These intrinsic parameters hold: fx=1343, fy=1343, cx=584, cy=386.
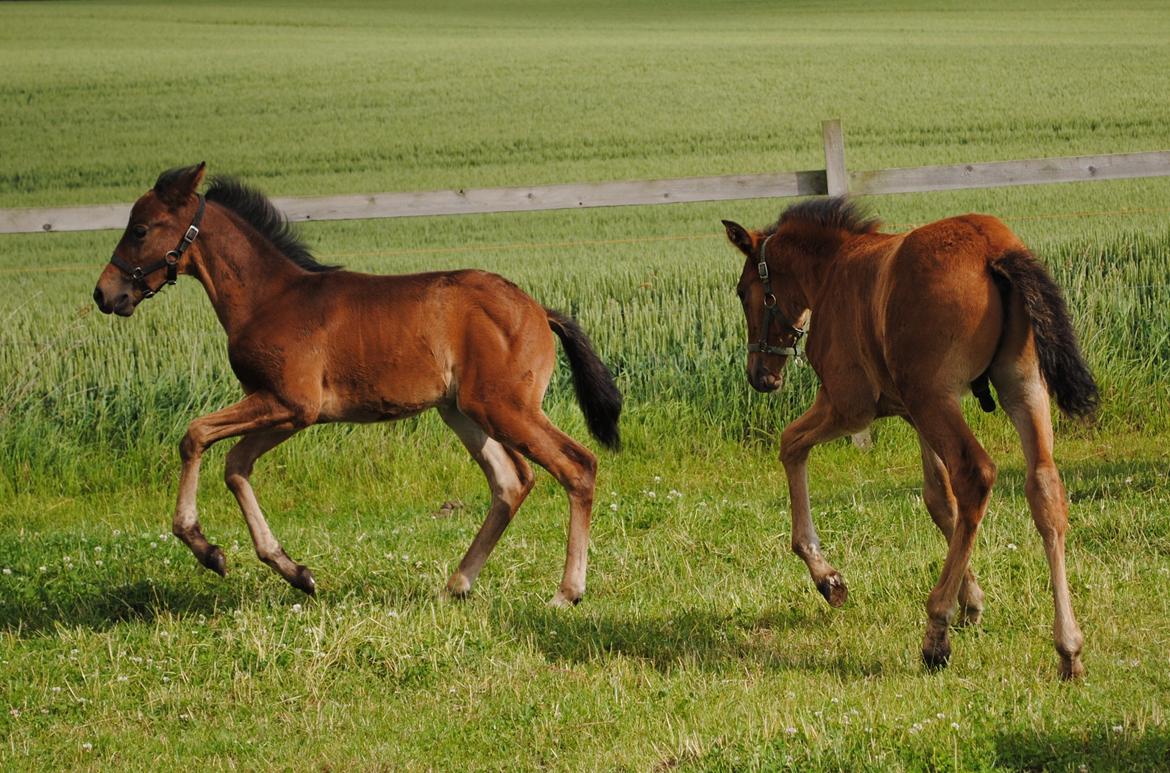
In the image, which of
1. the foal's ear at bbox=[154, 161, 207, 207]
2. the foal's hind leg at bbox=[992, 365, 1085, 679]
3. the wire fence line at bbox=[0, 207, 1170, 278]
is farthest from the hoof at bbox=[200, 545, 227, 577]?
the wire fence line at bbox=[0, 207, 1170, 278]

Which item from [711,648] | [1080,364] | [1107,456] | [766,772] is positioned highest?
[1080,364]

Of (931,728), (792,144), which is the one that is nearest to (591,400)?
(931,728)

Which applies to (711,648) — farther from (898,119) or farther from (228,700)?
(898,119)

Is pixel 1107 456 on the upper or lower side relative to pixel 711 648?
lower

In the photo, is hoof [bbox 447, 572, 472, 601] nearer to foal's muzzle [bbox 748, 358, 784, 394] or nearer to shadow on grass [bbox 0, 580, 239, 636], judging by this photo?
shadow on grass [bbox 0, 580, 239, 636]

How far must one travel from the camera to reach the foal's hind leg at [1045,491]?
510cm

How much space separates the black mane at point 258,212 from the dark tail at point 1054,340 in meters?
3.83

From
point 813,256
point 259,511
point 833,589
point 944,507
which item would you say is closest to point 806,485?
point 833,589

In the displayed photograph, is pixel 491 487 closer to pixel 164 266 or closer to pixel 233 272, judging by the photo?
pixel 233 272

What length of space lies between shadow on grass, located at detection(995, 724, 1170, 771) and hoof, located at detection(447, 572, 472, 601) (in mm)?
3072

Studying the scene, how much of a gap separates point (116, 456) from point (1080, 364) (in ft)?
24.3

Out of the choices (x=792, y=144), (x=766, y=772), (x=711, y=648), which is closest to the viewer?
(x=766, y=772)

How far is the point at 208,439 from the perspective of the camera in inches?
254

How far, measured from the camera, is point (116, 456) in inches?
398
